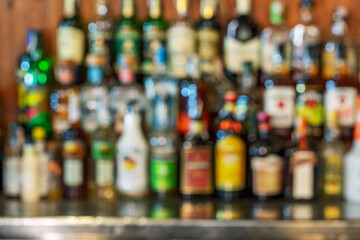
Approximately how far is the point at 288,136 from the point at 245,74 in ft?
0.83

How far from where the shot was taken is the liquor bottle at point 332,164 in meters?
1.91

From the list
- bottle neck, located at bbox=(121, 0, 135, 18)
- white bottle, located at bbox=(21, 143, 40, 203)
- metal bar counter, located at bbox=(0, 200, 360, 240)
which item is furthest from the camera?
bottle neck, located at bbox=(121, 0, 135, 18)

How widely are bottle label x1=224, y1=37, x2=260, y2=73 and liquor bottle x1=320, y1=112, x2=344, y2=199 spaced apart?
32 centimetres

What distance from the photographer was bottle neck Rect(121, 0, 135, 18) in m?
2.10

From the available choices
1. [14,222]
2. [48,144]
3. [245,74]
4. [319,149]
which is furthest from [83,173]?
[319,149]

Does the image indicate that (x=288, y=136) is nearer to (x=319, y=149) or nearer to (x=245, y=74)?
(x=319, y=149)

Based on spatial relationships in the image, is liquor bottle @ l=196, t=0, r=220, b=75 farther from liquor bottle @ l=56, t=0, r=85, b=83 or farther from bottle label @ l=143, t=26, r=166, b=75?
liquor bottle @ l=56, t=0, r=85, b=83

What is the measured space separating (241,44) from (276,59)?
0.13m

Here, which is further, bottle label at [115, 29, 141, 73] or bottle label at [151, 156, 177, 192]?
bottle label at [115, 29, 141, 73]

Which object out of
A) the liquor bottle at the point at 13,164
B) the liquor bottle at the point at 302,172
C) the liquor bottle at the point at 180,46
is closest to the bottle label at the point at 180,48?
the liquor bottle at the point at 180,46

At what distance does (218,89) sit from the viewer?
6.82 ft

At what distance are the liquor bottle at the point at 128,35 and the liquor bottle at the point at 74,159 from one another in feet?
0.85

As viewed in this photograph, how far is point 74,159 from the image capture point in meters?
1.89

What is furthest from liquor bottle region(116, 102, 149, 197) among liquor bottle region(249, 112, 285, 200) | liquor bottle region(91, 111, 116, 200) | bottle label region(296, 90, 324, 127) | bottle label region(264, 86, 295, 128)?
bottle label region(296, 90, 324, 127)
